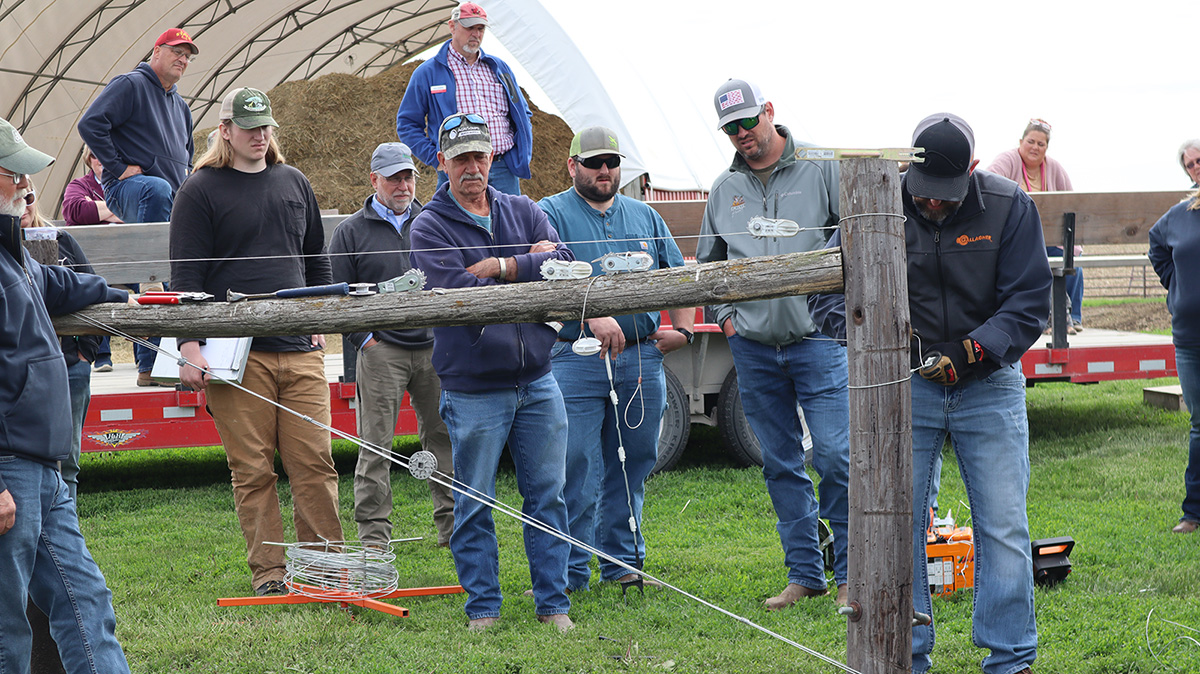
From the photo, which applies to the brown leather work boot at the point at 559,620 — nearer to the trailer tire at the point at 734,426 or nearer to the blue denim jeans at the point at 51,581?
the blue denim jeans at the point at 51,581

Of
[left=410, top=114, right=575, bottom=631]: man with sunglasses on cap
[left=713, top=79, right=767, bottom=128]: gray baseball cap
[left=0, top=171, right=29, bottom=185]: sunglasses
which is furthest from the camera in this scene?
[left=713, top=79, right=767, bottom=128]: gray baseball cap

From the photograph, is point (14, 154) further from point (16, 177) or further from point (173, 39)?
point (173, 39)

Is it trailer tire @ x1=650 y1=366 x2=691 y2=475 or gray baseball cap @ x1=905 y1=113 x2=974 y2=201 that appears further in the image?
trailer tire @ x1=650 y1=366 x2=691 y2=475

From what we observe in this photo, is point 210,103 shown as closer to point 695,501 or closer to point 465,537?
point 695,501

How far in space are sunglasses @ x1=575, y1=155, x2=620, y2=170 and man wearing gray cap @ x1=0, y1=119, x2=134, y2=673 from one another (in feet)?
7.05

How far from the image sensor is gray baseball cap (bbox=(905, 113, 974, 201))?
323 cm

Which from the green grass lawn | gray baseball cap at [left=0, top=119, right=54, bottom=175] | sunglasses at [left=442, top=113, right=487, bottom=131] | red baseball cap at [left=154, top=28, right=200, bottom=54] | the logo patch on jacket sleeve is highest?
red baseball cap at [left=154, top=28, right=200, bottom=54]

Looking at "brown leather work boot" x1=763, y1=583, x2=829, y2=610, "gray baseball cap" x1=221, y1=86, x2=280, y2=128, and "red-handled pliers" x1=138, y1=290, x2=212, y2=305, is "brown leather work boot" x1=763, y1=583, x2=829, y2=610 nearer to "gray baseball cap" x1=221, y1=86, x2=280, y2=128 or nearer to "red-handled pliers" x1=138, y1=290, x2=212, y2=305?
"red-handled pliers" x1=138, y1=290, x2=212, y2=305

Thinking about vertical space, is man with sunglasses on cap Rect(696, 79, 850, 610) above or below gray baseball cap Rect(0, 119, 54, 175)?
below

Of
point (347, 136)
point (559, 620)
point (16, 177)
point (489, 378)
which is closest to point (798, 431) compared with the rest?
point (559, 620)

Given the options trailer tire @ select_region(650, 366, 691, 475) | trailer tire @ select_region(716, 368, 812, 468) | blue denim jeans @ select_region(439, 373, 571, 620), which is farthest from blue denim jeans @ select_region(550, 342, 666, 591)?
trailer tire @ select_region(716, 368, 812, 468)

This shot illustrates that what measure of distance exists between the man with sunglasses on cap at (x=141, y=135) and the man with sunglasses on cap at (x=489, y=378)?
2.78 metres

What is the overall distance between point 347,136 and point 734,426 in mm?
8082

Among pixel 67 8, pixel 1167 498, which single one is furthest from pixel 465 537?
pixel 67 8
